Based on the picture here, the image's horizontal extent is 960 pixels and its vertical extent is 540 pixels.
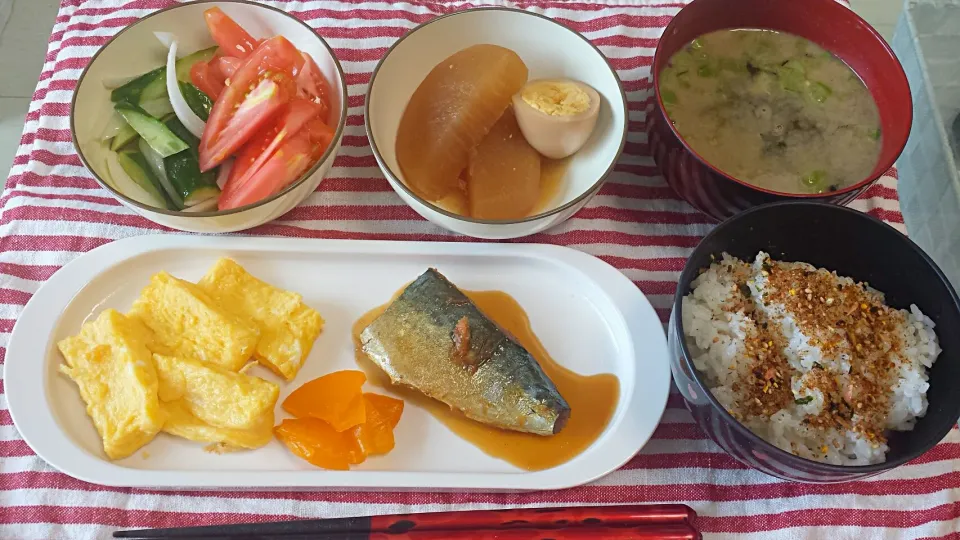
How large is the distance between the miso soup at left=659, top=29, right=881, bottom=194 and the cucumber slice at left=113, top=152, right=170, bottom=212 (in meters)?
1.43

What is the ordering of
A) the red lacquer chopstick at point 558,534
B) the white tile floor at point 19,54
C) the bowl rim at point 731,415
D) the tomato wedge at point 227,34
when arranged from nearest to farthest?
the bowl rim at point 731,415, the red lacquer chopstick at point 558,534, the tomato wedge at point 227,34, the white tile floor at point 19,54

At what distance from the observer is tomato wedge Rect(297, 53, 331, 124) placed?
6.31ft

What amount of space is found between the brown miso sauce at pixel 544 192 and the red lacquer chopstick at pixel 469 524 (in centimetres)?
78

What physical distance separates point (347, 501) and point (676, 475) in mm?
822

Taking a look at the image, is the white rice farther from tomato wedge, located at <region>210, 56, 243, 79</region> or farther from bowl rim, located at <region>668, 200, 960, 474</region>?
tomato wedge, located at <region>210, 56, 243, 79</region>

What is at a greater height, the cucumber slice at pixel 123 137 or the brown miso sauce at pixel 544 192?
the cucumber slice at pixel 123 137

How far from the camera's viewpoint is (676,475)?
1.70m

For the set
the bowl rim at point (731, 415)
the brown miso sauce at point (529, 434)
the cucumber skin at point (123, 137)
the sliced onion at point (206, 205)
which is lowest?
the brown miso sauce at point (529, 434)

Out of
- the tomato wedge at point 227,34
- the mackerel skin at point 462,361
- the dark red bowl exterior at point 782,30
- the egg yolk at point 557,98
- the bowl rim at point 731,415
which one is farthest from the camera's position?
the tomato wedge at point 227,34

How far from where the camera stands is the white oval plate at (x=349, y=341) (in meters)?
1.59

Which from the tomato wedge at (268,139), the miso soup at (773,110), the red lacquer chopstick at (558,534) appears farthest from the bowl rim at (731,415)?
the tomato wedge at (268,139)

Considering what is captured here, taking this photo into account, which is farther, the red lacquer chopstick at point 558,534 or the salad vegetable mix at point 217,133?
the salad vegetable mix at point 217,133

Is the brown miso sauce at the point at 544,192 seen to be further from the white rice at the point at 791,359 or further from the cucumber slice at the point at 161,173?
the cucumber slice at the point at 161,173

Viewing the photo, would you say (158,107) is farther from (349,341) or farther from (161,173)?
(349,341)
